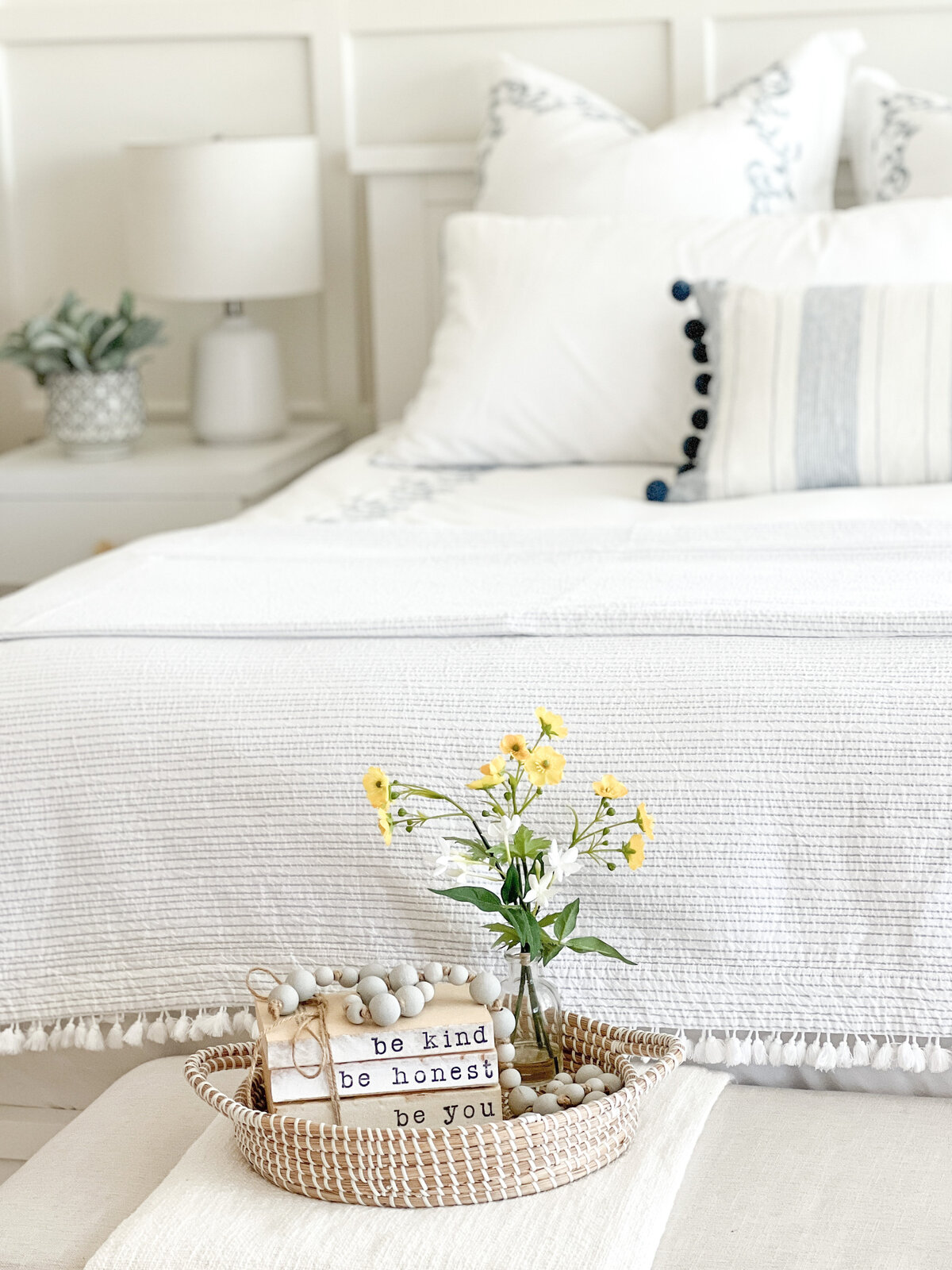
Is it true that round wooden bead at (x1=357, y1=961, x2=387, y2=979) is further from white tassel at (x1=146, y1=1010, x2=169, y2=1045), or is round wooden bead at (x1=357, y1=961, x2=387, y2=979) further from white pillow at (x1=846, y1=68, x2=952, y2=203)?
white pillow at (x1=846, y1=68, x2=952, y2=203)

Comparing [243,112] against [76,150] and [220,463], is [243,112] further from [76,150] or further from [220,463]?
[220,463]

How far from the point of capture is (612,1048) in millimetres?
1055

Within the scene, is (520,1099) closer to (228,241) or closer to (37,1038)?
(37,1038)

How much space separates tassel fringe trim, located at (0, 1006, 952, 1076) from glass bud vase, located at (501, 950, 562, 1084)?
0.10m

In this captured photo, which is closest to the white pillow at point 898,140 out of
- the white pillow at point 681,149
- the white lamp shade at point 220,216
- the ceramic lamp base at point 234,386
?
the white pillow at point 681,149

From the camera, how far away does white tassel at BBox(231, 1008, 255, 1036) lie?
121 centimetres

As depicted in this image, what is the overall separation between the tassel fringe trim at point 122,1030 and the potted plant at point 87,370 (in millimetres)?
1570

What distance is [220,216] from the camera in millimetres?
2598

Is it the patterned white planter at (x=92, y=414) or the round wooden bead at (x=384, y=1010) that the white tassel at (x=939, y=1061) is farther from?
the patterned white planter at (x=92, y=414)

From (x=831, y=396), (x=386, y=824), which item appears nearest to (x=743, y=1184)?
(x=386, y=824)

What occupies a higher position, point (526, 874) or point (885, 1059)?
point (526, 874)

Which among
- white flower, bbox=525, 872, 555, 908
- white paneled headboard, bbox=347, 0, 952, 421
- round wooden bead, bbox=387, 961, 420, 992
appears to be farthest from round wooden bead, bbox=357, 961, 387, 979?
white paneled headboard, bbox=347, 0, 952, 421

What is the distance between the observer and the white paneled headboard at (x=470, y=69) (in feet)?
8.55

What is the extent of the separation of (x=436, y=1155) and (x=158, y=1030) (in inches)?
14.8
